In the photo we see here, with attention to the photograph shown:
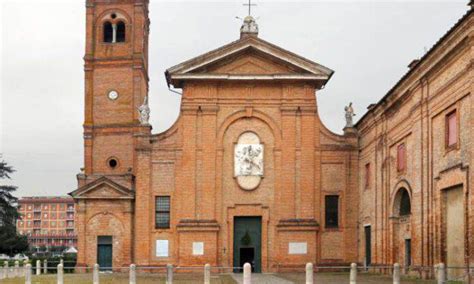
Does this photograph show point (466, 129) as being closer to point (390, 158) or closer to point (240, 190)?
point (390, 158)

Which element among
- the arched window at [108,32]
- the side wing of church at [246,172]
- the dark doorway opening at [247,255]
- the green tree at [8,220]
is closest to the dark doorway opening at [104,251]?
the side wing of church at [246,172]

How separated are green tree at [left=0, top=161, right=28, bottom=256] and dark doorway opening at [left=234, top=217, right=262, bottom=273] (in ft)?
127

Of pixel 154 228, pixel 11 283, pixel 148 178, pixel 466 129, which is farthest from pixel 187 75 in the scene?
pixel 466 129

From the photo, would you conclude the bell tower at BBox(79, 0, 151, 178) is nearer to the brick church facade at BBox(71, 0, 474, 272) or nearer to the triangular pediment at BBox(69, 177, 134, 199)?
the triangular pediment at BBox(69, 177, 134, 199)

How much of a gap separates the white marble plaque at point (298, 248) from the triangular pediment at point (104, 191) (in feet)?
31.0

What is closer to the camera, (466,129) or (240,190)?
(466,129)

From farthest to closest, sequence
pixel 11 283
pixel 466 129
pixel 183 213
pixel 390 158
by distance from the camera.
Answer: pixel 183 213 < pixel 390 158 < pixel 11 283 < pixel 466 129

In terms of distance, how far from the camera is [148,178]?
41.4 m

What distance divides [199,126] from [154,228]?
606 cm

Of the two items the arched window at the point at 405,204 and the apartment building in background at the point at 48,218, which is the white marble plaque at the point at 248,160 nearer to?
the arched window at the point at 405,204

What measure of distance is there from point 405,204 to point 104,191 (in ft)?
58.1

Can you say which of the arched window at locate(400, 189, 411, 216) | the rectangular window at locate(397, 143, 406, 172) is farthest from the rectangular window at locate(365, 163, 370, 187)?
the rectangular window at locate(397, 143, 406, 172)

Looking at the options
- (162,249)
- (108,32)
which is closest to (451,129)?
(162,249)

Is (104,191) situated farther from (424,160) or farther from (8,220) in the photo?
(8,220)
